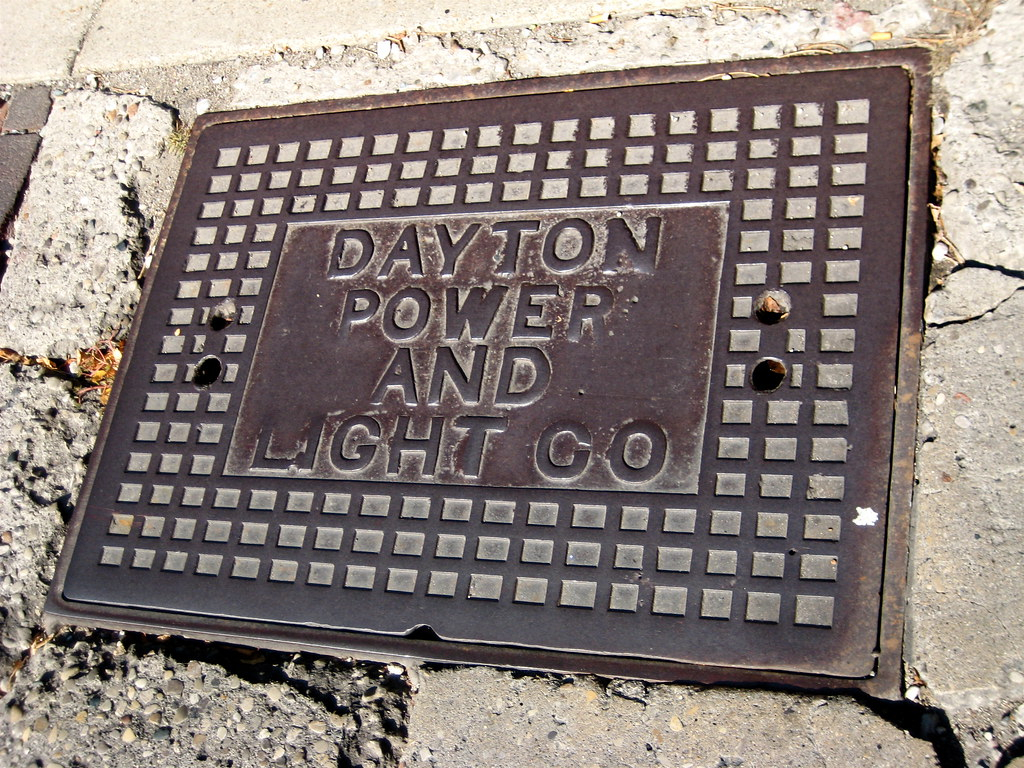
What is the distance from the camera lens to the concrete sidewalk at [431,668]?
168 cm

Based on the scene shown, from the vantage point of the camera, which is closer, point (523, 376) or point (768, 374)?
point (768, 374)

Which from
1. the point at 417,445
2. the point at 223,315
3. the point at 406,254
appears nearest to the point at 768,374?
the point at 417,445

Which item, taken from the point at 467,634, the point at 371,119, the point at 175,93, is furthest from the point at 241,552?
the point at 175,93

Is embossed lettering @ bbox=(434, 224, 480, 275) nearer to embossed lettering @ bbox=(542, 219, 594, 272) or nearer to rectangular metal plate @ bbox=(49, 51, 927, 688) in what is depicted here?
rectangular metal plate @ bbox=(49, 51, 927, 688)

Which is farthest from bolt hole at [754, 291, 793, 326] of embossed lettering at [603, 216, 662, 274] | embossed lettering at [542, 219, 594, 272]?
embossed lettering at [542, 219, 594, 272]

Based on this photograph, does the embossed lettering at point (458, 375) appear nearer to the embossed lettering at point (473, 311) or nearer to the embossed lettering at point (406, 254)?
the embossed lettering at point (473, 311)

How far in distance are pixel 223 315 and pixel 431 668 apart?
105 cm

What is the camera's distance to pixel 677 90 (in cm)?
221

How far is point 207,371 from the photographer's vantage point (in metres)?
2.26

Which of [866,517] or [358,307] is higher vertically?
[358,307]

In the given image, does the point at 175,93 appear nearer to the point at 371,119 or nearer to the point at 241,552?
the point at 371,119

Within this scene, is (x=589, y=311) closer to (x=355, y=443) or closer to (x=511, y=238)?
(x=511, y=238)

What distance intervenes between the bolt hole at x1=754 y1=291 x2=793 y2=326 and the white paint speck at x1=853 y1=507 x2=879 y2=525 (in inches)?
17.2

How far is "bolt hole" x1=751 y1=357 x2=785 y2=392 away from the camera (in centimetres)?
188
